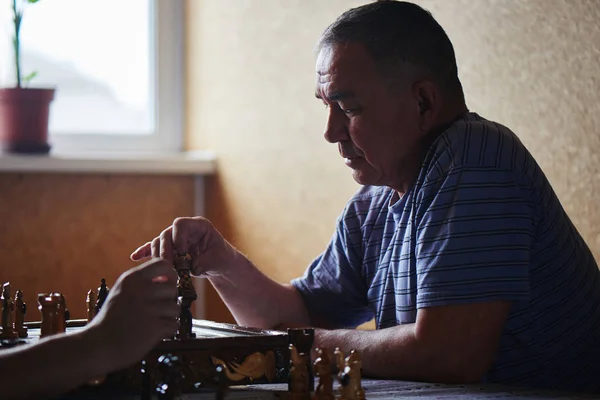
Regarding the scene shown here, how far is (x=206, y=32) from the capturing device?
378cm

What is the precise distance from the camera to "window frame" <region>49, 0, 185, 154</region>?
3.89 m

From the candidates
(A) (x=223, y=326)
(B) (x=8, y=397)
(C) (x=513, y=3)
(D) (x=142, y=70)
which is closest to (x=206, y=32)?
(D) (x=142, y=70)

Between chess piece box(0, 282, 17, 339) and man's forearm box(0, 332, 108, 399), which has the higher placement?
man's forearm box(0, 332, 108, 399)

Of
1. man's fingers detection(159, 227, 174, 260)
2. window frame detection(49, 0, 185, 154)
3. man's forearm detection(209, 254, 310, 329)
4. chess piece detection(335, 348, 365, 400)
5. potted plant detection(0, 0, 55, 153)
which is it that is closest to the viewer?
chess piece detection(335, 348, 365, 400)

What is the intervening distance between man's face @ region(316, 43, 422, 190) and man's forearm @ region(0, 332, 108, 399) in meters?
0.85

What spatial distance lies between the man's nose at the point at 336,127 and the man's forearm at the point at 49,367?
86cm

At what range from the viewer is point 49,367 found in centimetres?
108

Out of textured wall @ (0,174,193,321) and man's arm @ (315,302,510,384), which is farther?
textured wall @ (0,174,193,321)

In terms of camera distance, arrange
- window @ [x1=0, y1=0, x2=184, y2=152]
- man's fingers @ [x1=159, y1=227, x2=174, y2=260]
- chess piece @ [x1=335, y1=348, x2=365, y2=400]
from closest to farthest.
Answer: chess piece @ [x1=335, y1=348, x2=365, y2=400]
man's fingers @ [x1=159, y1=227, x2=174, y2=260]
window @ [x1=0, y1=0, x2=184, y2=152]

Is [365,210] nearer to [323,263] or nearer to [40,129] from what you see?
[323,263]

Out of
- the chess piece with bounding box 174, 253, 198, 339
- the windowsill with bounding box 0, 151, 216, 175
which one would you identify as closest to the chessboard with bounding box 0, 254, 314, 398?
the chess piece with bounding box 174, 253, 198, 339

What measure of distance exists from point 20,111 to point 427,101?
2.06m

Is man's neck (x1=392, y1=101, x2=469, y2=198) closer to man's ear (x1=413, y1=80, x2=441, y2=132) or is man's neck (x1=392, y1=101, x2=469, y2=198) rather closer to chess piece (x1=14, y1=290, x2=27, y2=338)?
man's ear (x1=413, y1=80, x2=441, y2=132)

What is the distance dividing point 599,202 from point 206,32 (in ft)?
7.00
